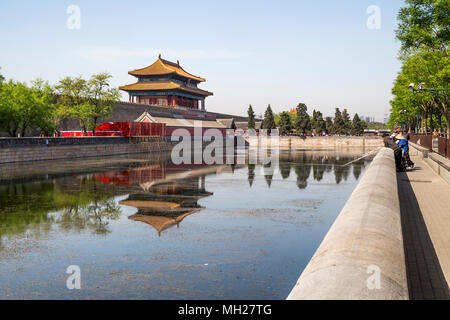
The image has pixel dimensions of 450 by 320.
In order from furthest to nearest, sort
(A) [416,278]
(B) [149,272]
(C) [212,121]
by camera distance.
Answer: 1. (C) [212,121]
2. (B) [149,272]
3. (A) [416,278]

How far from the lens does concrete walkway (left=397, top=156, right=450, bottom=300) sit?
5.86m

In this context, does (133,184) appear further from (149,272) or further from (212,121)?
(212,121)

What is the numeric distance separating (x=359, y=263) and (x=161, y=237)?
21.5 feet

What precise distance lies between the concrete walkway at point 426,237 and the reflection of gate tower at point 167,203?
5.81 m

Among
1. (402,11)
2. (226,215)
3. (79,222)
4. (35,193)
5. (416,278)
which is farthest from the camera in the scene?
(402,11)

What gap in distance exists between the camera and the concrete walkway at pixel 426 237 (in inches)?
231

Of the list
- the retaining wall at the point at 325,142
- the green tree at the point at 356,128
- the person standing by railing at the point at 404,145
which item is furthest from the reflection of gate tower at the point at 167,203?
the green tree at the point at 356,128

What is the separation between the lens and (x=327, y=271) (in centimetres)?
406

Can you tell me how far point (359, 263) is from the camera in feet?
13.7

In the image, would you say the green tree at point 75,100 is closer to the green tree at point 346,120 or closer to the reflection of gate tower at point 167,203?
the reflection of gate tower at point 167,203

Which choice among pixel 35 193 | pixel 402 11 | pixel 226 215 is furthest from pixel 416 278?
pixel 402 11

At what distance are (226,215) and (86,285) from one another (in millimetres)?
6487

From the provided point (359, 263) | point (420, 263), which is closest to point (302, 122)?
point (420, 263)

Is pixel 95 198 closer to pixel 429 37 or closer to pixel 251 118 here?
pixel 429 37
